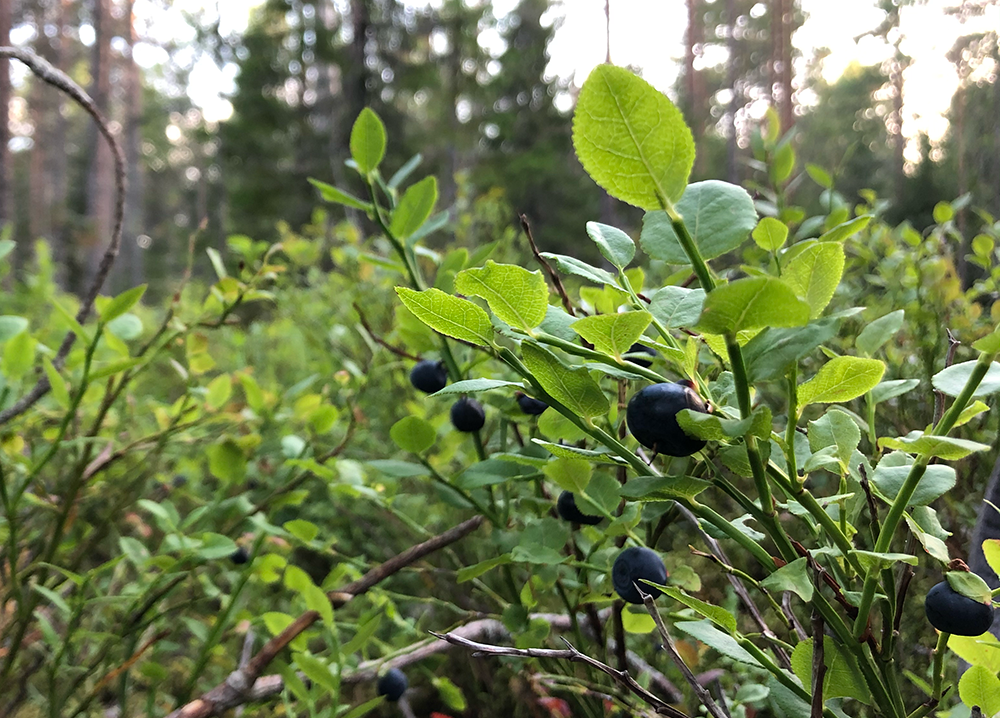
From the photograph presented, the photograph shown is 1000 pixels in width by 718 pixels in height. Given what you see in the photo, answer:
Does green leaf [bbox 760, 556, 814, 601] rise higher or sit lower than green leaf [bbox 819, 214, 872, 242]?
lower

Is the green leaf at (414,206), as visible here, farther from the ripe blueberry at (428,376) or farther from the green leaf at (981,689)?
the green leaf at (981,689)

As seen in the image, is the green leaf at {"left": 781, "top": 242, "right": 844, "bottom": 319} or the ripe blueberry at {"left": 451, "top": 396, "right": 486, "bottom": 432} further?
the ripe blueberry at {"left": 451, "top": 396, "right": 486, "bottom": 432}

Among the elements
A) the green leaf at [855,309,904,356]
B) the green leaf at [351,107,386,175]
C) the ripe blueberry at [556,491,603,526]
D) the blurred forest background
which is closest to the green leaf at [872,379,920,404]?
the green leaf at [855,309,904,356]

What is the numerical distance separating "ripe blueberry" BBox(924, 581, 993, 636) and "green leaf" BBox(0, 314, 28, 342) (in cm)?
88

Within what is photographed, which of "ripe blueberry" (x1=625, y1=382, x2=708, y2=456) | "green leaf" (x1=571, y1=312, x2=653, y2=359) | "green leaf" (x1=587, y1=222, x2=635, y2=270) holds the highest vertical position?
"green leaf" (x1=587, y1=222, x2=635, y2=270)

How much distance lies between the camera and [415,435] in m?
0.62

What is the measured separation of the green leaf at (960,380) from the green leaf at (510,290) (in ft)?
0.66

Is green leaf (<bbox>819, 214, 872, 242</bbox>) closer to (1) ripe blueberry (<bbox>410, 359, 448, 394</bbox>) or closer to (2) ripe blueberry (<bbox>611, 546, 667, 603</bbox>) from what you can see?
(2) ripe blueberry (<bbox>611, 546, 667, 603</bbox>)

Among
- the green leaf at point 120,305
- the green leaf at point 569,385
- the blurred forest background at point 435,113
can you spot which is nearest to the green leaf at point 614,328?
the green leaf at point 569,385

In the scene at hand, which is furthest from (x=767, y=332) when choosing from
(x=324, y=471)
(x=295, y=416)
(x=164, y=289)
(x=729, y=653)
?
(x=164, y=289)

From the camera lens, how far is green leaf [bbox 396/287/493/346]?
300 mm

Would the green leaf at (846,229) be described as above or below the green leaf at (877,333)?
above

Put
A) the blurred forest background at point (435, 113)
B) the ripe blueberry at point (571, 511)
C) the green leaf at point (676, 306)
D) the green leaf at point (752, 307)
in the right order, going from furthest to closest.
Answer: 1. the blurred forest background at point (435, 113)
2. the ripe blueberry at point (571, 511)
3. the green leaf at point (676, 306)
4. the green leaf at point (752, 307)

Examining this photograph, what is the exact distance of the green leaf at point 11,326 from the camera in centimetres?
70
